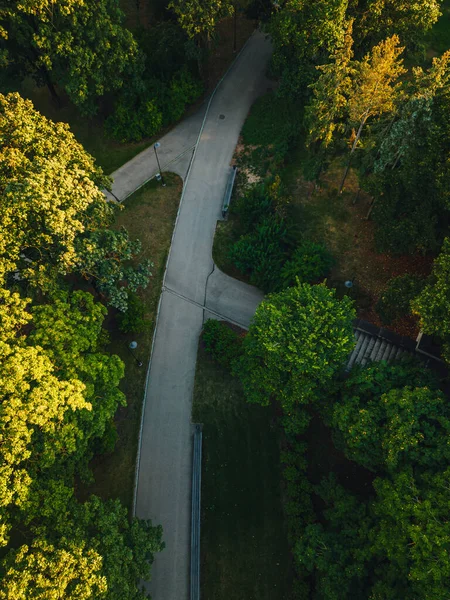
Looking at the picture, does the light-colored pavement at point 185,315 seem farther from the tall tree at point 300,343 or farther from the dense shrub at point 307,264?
the tall tree at point 300,343

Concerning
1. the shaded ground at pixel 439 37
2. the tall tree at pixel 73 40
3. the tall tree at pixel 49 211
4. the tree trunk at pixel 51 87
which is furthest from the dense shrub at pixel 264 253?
the shaded ground at pixel 439 37

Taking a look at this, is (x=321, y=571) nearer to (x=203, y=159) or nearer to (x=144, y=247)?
(x=144, y=247)

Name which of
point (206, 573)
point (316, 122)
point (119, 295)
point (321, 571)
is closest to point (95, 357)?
point (119, 295)

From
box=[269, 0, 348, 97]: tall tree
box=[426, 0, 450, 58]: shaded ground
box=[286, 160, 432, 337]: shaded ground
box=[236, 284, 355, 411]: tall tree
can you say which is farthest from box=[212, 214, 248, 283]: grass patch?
box=[426, 0, 450, 58]: shaded ground

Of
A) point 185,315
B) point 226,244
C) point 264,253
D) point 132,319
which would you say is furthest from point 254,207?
point 132,319

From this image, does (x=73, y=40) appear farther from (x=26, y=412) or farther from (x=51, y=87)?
(x=26, y=412)

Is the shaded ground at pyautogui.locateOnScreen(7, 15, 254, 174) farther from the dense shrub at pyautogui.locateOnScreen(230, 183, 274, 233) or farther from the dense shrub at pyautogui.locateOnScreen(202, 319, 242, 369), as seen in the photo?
the dense shrub at pyautogui.locateOnScreen(202, 319, 242, 369)
